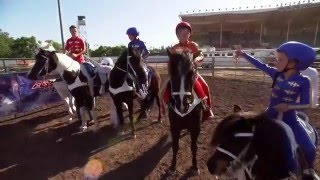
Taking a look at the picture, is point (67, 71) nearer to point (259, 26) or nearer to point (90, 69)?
point (90, 69)

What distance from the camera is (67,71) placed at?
6488 millimetres

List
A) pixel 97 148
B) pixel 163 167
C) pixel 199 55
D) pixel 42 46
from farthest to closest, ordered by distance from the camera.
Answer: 1. pixel 42 46
2. pixel 97 148
3. pixel 163 167
4. pixel 199 55

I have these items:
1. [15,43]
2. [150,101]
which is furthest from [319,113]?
[15,43]

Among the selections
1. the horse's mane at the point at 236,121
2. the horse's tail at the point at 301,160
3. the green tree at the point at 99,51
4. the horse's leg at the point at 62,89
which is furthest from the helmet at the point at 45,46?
the green tree at the point at 99,51

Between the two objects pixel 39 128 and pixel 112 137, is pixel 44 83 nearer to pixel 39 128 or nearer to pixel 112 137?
pixel 39 128

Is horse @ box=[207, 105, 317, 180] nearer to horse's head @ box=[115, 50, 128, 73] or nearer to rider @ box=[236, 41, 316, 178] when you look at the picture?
rider @ box=[236, 41, 316, 178]

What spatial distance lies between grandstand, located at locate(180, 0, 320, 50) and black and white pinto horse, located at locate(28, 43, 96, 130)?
50.9 meters

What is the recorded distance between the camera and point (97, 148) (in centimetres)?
593

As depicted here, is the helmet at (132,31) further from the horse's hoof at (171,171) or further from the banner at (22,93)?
the banner at (22,93)

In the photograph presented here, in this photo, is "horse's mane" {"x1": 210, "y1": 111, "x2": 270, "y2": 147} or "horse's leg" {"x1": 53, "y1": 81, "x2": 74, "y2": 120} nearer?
"horse's mane" {"x1": 210, "y1": 111, "x2": 270, "y2": 147}

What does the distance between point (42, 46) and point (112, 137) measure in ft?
9.10

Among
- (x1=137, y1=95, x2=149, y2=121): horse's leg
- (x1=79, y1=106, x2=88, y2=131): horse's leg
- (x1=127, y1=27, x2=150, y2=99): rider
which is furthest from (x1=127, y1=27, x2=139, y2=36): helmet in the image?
(x1=79, y1=106, x2=88, y2=131): horse's leg

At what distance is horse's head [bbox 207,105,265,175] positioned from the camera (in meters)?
2.16

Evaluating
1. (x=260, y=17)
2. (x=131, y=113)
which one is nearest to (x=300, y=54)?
(x=131, y=113)
